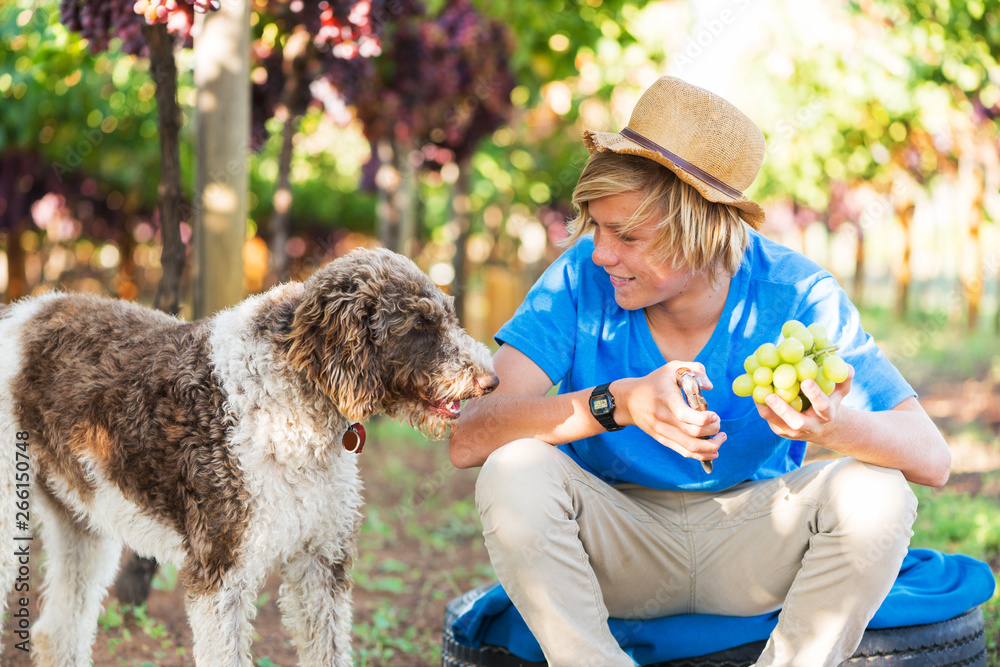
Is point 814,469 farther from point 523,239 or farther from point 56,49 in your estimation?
A: point 523,239

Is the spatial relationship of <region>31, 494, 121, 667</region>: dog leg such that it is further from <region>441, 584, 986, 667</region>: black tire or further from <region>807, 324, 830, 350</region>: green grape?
<region>807, 324, 830, 350</region>: green grape

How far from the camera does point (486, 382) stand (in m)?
2.46

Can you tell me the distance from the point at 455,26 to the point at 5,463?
5.19 metres

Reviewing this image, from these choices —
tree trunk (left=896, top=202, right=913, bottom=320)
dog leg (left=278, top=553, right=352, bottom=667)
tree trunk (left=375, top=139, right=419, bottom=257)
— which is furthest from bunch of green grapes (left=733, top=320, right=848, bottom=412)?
tree trunk (left=896, top=202, right=913, bottom=320)

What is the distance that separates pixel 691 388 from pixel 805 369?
292 millimetres

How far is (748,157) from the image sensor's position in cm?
272

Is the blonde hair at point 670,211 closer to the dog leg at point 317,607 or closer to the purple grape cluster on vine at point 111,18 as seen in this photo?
the dog leg at point 317,607

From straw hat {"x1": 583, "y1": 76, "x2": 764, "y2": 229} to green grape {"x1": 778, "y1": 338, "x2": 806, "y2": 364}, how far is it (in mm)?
664

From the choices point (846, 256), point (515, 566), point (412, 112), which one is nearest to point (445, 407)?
point (515, 566)

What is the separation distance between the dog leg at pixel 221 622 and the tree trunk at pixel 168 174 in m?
1.71

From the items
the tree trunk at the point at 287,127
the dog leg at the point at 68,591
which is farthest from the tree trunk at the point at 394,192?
the dog leg at the point at 68,591

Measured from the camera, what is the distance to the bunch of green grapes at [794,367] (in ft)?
6.93

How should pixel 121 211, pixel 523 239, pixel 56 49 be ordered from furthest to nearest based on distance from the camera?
pixel 523 239 → pixel 121 211 → pixel 56 49

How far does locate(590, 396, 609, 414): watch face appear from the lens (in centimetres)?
239
